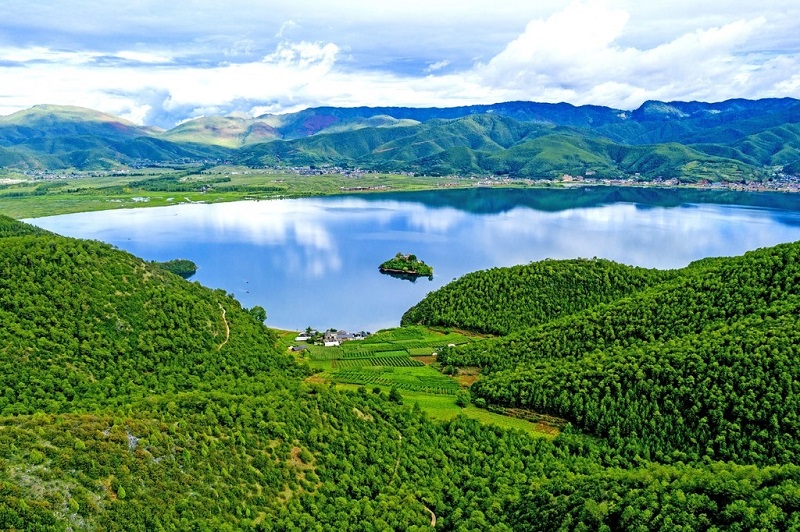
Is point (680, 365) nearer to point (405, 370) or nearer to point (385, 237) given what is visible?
point (405, 370)

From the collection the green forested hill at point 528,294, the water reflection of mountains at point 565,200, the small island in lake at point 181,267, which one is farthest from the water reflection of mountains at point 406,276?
the water reflection of mountains at point 565,200

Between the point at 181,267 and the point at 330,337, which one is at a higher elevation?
the point at 181,267

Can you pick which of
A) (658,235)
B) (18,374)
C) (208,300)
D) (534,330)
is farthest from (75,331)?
(658,235)

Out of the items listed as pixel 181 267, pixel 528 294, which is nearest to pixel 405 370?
pixel 528 294

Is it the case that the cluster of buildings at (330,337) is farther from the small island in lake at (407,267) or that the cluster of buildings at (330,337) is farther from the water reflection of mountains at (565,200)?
the water reflection of mountains at (565,200)

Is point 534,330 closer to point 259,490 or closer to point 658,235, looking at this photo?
point 259,490

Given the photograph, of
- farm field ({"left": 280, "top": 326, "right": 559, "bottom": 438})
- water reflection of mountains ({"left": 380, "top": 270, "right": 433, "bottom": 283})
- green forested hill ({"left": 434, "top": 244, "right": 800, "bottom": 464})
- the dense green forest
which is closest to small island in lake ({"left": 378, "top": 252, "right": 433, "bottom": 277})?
water reflection of mountains ({"left": 380, "top": 270, "right": 433, "bottom": 283})

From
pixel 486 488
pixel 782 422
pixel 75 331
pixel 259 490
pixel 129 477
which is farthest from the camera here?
pixel 75 331
